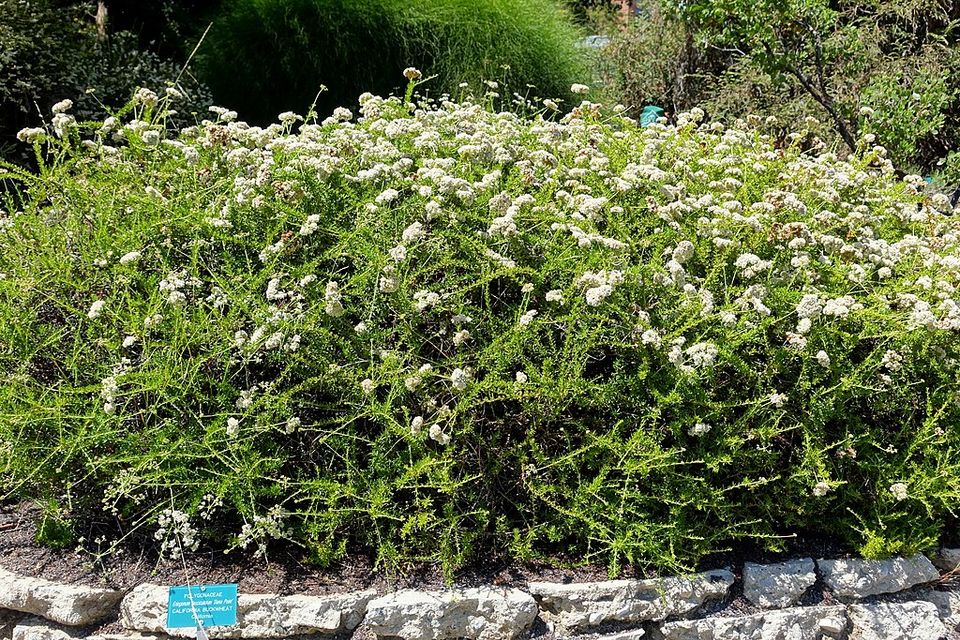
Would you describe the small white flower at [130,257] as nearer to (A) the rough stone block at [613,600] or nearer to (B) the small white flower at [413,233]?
(B) the small white flower at [413,233]

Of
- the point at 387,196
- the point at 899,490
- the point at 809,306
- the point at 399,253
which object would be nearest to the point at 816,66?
the point at 809,306

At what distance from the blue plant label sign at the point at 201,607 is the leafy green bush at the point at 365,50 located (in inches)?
234

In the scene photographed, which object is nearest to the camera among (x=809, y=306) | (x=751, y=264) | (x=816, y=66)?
(x=809, y=306)

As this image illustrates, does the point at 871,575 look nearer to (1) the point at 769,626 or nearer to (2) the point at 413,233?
(1) the point at 769,626

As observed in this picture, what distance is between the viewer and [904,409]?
2.78 meters

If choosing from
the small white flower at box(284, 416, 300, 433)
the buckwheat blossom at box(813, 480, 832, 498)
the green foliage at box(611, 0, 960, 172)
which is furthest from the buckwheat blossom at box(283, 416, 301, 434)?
the green foliage at box(611, 0, 960, 172)

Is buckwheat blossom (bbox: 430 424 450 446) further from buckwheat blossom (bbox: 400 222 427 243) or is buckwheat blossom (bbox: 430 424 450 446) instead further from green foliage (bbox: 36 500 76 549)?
green foliage (bbox: 36 500 76 549)

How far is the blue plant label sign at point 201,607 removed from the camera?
2260mm

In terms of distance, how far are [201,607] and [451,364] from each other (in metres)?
0.95

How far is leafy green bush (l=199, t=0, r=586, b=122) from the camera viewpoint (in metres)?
7.65

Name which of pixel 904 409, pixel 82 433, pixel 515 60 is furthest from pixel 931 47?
pixel 82 433

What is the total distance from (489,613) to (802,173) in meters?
2.27

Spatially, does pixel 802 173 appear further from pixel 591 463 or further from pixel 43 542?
pixel 43 542

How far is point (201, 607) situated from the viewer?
227 cm
